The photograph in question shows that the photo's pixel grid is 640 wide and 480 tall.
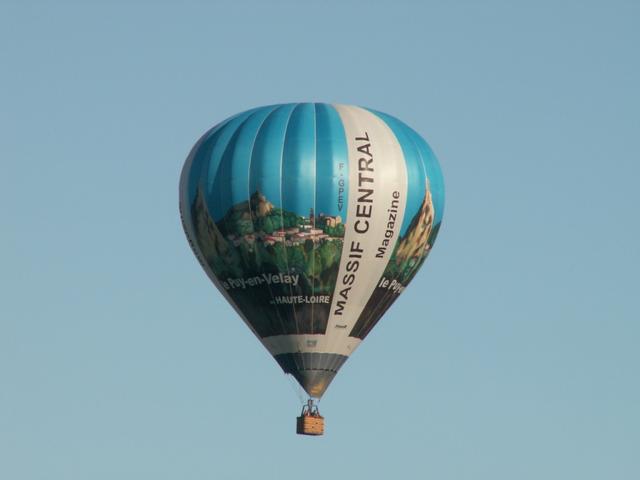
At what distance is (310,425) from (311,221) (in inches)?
274

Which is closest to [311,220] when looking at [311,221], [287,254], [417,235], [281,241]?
[311,221]

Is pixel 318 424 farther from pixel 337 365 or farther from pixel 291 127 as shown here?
pixel 291 127

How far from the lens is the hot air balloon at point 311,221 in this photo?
108 metres

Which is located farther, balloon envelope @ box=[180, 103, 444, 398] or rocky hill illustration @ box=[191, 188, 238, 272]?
rocky hill illustration @ box=[191, 188, 238, 272]

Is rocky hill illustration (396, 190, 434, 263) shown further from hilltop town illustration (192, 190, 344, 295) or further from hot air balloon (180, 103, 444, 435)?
hilltop town illustration (192, 190, 344, 295)

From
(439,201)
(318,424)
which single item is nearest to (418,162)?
(439,201)

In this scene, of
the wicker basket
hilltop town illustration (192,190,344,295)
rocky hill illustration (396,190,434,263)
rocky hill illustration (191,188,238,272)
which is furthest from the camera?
rocky hill illustration (396,190,434,263)

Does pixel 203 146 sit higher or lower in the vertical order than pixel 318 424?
higher

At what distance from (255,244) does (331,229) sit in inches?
103

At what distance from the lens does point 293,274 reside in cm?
10831

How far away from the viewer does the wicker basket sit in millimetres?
108875

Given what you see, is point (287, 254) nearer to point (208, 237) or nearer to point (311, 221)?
point (311, 221)

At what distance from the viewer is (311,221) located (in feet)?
353

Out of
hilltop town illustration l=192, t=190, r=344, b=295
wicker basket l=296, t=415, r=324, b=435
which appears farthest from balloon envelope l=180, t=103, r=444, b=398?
wicker basket l=296, t=415, r=324, b=435
